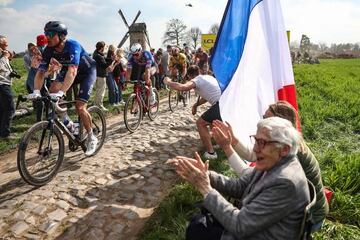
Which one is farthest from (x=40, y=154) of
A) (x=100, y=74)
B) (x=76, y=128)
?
(x=100, y=74)

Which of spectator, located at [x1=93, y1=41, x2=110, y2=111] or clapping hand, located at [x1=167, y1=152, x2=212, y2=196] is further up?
spectator, located at [x1=93, y1=41, x2=110, y2=111]

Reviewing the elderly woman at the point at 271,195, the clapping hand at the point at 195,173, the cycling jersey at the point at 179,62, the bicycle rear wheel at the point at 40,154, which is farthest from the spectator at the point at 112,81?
the elderly woman at the point at 271,195

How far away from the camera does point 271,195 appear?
2275 millimetres

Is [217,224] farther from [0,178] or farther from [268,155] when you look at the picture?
[0,178]

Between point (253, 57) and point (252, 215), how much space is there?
2162 millimetres

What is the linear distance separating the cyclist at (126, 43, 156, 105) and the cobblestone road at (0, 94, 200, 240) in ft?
7.98

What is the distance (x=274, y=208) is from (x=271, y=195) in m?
0.09

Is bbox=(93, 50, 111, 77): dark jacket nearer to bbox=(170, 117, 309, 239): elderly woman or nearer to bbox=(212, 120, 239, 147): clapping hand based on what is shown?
bbox=(212, 120, 239, 147): clapping hand

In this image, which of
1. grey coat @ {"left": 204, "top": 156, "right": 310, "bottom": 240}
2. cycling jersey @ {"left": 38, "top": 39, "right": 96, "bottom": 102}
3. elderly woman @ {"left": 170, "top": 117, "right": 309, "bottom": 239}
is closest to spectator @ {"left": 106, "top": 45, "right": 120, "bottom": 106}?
cycling jersey @ {"left": 38, "top": 39, "right": 96, "bottom": 102}

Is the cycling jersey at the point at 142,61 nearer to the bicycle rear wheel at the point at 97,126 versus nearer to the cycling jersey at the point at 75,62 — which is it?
the bicycle rear wheel at the point at 97,126

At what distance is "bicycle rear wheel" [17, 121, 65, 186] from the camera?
15.3 ft

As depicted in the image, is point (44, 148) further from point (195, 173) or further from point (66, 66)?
point (195, 173)

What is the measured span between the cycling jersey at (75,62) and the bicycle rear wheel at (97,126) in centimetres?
52

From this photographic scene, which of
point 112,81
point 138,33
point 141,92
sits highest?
point 138,33
